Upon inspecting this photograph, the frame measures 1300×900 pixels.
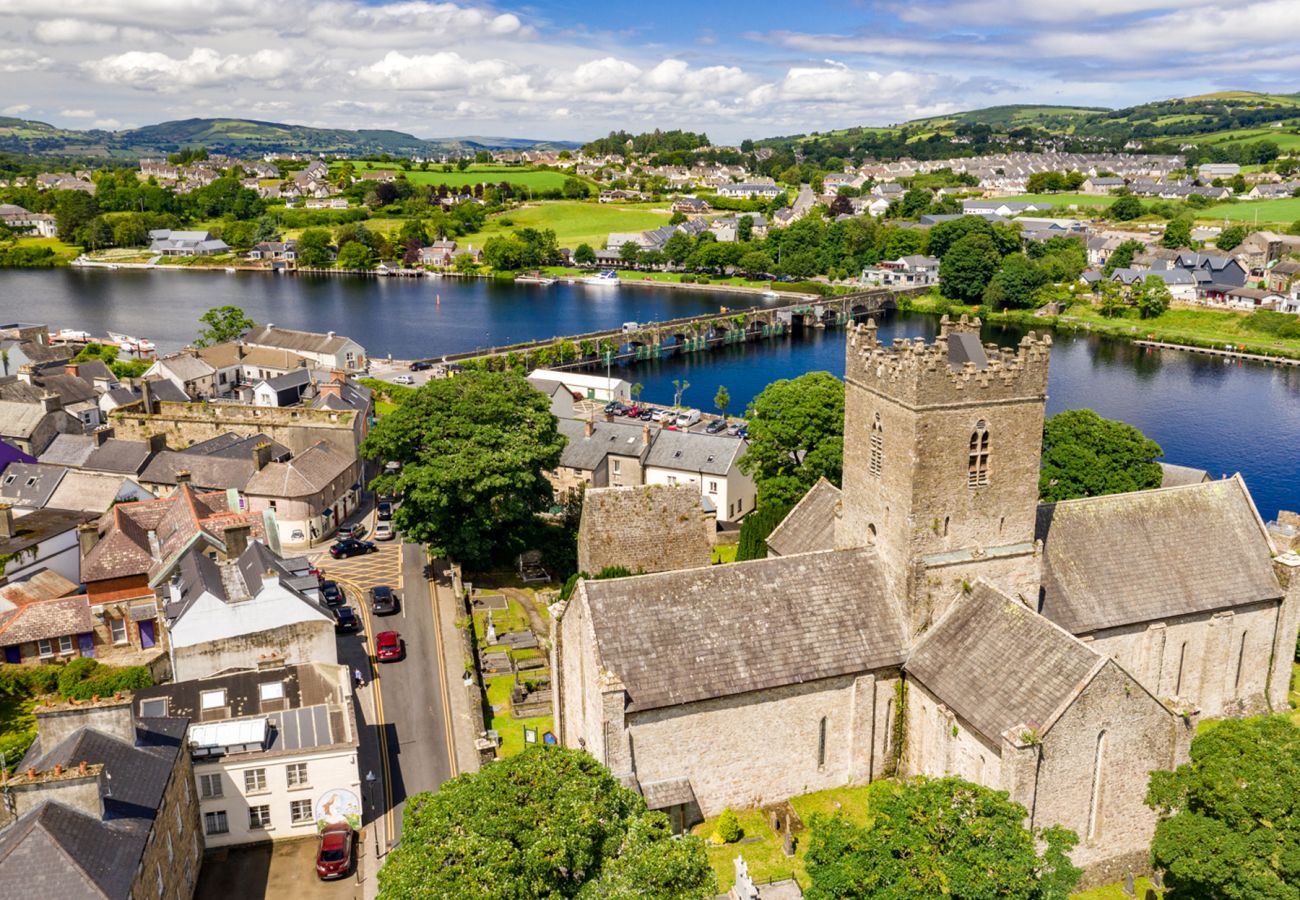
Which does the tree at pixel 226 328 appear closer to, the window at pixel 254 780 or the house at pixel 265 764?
the house at pixel 265 764

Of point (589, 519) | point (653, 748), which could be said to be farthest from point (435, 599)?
point (653, 748)

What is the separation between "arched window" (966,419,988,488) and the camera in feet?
111

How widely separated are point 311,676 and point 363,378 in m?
80.2

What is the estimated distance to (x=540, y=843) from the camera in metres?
22.9

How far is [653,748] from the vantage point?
32156 millimetres

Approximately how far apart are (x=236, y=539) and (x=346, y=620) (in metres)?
7.24

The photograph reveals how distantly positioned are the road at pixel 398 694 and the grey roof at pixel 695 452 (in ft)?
72.4

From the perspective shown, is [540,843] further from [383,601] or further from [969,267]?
[969,267]

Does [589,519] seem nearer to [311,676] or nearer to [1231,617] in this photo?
[311,676]

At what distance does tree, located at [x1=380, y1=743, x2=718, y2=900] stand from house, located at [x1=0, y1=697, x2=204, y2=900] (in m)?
7.98

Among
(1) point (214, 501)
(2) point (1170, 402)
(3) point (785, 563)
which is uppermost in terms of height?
(3) point (785, 563)

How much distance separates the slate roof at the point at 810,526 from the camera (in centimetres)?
4438

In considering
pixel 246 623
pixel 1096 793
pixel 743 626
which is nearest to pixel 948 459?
pixel 743 626

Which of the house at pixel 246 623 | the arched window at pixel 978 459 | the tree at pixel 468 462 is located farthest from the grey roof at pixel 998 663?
the tree at pixel 468 462
